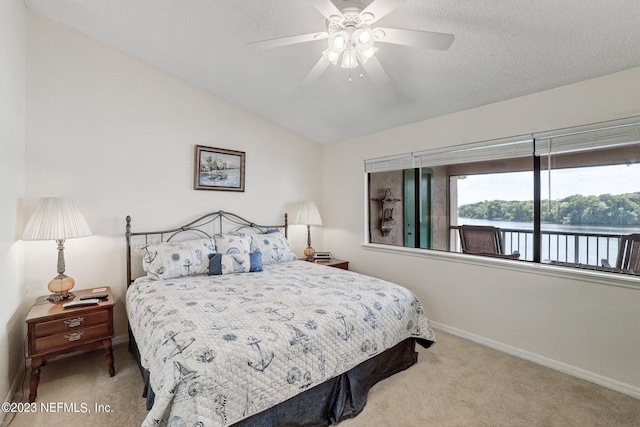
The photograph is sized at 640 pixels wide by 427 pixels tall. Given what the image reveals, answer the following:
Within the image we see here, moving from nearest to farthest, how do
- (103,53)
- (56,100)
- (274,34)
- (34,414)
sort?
(34,414) → (274,34) → (56,100) → (103,53)

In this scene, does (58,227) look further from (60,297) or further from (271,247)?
(271,247)

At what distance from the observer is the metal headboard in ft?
9.58

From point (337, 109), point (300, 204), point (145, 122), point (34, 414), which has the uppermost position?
point (337, 109)

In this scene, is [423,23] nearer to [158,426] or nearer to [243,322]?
[243,322]

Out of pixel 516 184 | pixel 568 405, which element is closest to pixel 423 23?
pixel 516 184

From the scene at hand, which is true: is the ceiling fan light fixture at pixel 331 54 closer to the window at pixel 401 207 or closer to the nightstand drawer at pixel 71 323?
the window at pixel 401 207

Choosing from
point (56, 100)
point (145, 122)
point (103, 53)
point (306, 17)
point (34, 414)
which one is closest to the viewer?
point (34, 414)

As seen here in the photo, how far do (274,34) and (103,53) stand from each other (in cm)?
179

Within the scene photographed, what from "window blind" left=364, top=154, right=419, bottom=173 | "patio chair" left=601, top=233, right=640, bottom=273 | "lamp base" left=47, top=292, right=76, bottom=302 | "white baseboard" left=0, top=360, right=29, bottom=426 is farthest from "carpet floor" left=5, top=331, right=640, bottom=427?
"window blind" left=364, top=154, right=419, bottom=173

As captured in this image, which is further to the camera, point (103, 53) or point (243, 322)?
point (103, 53)

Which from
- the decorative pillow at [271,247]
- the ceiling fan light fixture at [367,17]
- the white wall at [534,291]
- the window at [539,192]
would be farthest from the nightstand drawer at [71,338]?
the window at [539,192]

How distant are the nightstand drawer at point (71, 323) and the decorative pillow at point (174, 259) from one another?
49 centimetres

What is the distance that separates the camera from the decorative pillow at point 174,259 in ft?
8.89

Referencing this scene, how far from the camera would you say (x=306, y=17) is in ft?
6.83
